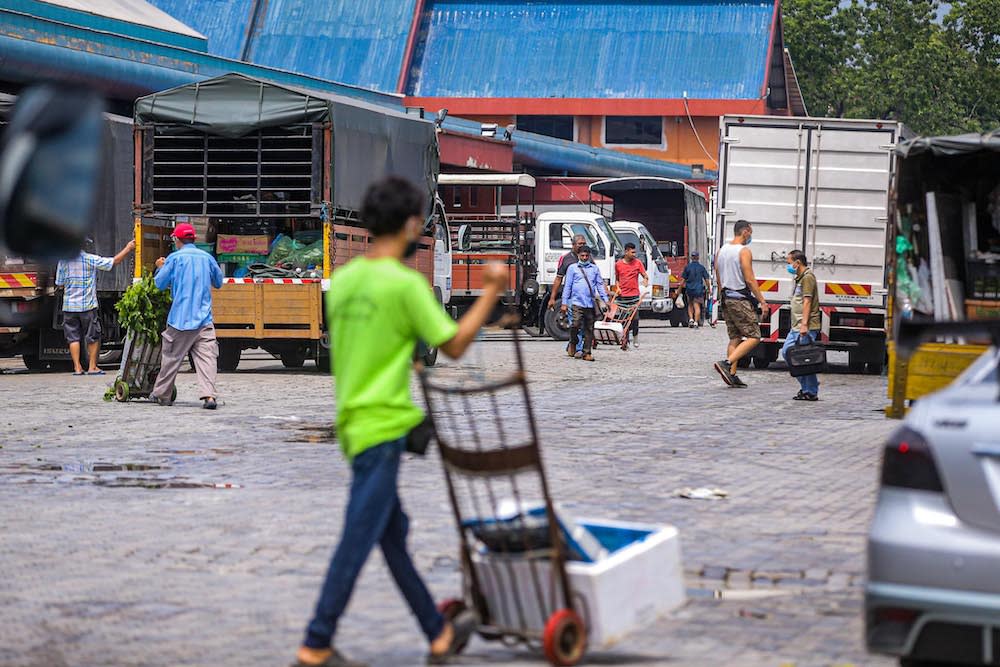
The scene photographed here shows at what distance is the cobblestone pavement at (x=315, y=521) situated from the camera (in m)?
6.56

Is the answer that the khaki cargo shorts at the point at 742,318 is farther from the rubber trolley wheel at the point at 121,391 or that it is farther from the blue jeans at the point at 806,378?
the rubber trolley wheel at the point at 121,391

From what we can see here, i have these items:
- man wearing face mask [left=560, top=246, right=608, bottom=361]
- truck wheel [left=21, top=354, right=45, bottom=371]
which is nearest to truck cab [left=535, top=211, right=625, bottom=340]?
man wearing face mask [left=560, top=246, right=608, bottom=361]

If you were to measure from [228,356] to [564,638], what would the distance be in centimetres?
1694

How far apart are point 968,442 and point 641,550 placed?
1337mm

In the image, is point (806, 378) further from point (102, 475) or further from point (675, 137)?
point (675, 137)

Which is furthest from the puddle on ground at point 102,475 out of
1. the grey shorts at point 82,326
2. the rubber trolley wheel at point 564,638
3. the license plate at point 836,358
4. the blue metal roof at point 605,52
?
the blue metal roof at point 605,52

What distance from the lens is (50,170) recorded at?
3689 millimetres

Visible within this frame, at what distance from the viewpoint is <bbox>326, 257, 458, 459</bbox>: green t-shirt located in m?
5.87

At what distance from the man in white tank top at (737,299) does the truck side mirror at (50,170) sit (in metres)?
16.3

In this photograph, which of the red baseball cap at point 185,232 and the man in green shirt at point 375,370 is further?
the red baseball cap at point 185,232

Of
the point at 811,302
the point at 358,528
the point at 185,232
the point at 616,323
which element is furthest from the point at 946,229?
the point at 616,323

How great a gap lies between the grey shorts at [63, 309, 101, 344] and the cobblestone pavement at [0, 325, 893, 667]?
3001 mm

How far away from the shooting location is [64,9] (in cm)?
A: 3031

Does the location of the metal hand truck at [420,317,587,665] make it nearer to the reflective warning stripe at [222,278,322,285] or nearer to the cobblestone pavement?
the cobblestone pavement
